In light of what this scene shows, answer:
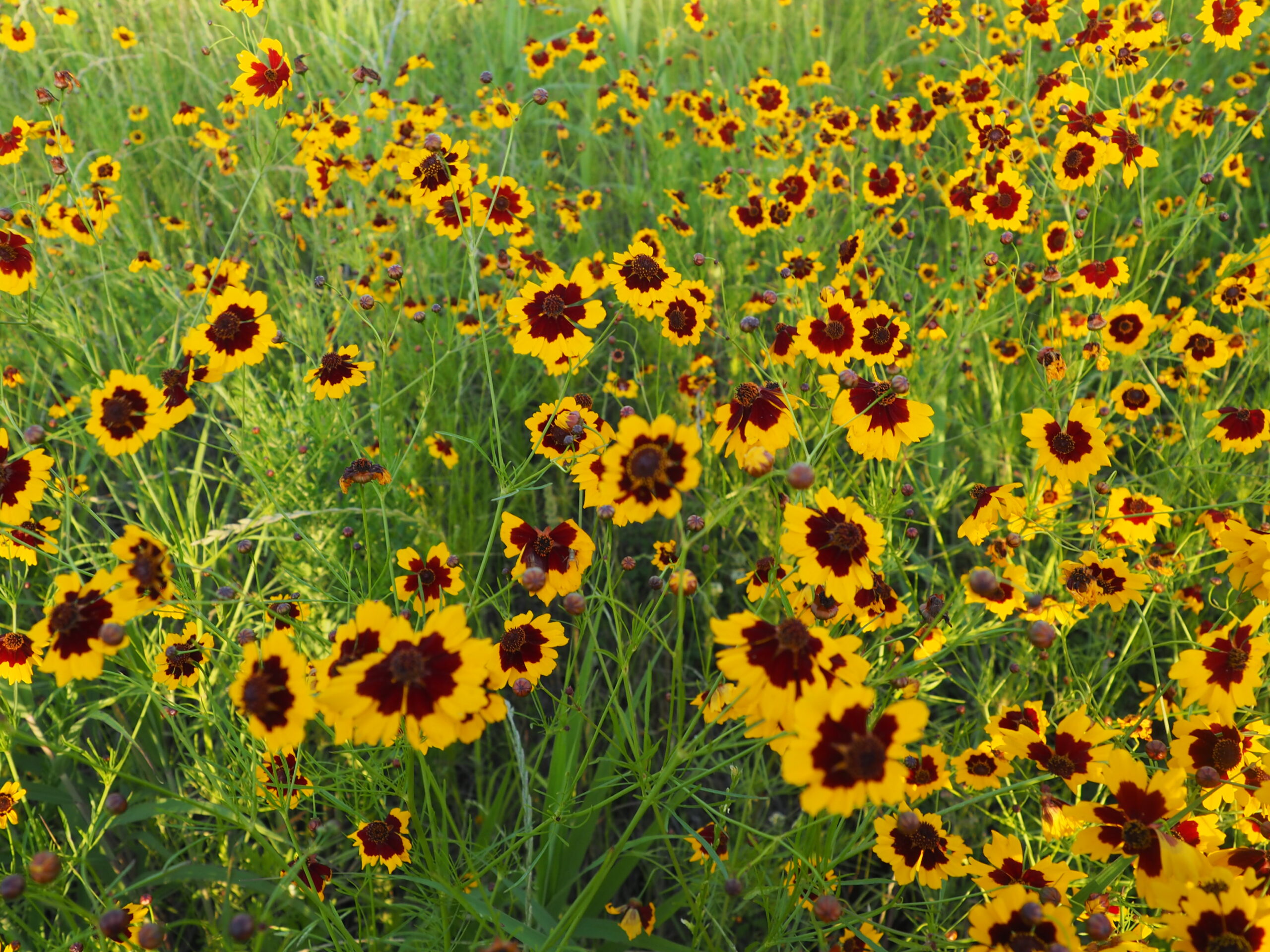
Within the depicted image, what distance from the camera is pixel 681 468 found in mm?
963

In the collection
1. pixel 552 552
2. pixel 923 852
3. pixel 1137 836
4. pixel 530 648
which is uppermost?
pixel 552 552

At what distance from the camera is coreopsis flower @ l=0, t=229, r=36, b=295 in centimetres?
154

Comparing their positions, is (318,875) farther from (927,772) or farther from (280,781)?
(927,772)

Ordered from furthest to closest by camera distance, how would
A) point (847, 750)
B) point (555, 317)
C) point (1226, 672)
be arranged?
point (555, 317) < point (1226, 672) < point (847, 750)

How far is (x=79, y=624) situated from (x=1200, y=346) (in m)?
2.49

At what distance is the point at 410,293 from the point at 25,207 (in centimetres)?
111

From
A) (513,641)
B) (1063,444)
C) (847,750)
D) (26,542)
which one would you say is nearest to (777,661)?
(847,750)

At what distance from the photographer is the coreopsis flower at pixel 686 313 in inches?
71.3

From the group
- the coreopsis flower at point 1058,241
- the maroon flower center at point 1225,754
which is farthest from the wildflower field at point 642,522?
the coreopsis flower at point 1058,241

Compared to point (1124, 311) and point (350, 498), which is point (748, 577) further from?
point (1124, 311)

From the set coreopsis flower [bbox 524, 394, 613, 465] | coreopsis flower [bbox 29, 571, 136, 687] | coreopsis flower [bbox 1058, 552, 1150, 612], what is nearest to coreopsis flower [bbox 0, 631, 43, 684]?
coreopsis flower [bbox 29, 571, 136, 687]

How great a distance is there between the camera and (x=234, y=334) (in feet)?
4.73

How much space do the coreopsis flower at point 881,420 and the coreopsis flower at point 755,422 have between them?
10 centimetres

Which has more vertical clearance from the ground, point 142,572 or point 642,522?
point 142,572
